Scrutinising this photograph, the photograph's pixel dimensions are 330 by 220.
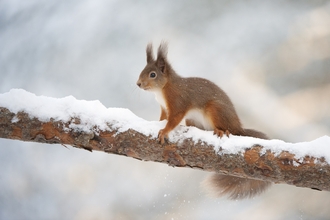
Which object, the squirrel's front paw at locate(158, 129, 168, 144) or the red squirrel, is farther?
the red squirrel

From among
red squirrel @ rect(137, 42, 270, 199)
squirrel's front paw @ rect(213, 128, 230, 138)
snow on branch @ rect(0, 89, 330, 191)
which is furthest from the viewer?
red squirrel @ rect(137, 42, 270, 199)

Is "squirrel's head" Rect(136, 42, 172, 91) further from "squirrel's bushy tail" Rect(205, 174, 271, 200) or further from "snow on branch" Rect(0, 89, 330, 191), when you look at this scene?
"squirrel's bushy tail" Rect(205, 174, 271, 200)

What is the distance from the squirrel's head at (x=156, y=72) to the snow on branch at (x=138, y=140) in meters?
0.25

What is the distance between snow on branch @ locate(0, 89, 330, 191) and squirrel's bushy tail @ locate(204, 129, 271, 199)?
1.10ft

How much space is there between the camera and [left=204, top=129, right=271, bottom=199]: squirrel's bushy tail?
1910 mm

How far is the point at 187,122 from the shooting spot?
2061mm

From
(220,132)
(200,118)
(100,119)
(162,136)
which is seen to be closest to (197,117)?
(200,118)

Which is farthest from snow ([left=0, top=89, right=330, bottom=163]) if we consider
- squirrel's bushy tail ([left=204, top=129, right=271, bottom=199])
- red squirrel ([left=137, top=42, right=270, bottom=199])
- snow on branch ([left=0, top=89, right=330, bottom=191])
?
squirrel's bushy tail ([left=204, top=129, right=271, bottom=199])

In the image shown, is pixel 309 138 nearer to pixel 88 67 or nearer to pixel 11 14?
pixel 88 67

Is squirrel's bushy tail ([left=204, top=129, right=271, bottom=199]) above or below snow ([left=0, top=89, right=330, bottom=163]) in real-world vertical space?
below

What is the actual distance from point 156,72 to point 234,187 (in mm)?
699

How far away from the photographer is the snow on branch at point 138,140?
153 centimetres

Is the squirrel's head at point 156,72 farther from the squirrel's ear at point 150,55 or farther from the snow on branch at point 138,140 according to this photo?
the snow on branch at point 138,140

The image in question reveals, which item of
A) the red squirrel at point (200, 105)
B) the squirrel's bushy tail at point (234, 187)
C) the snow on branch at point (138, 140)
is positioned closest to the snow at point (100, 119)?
the snow on branch at point (138, 140)
